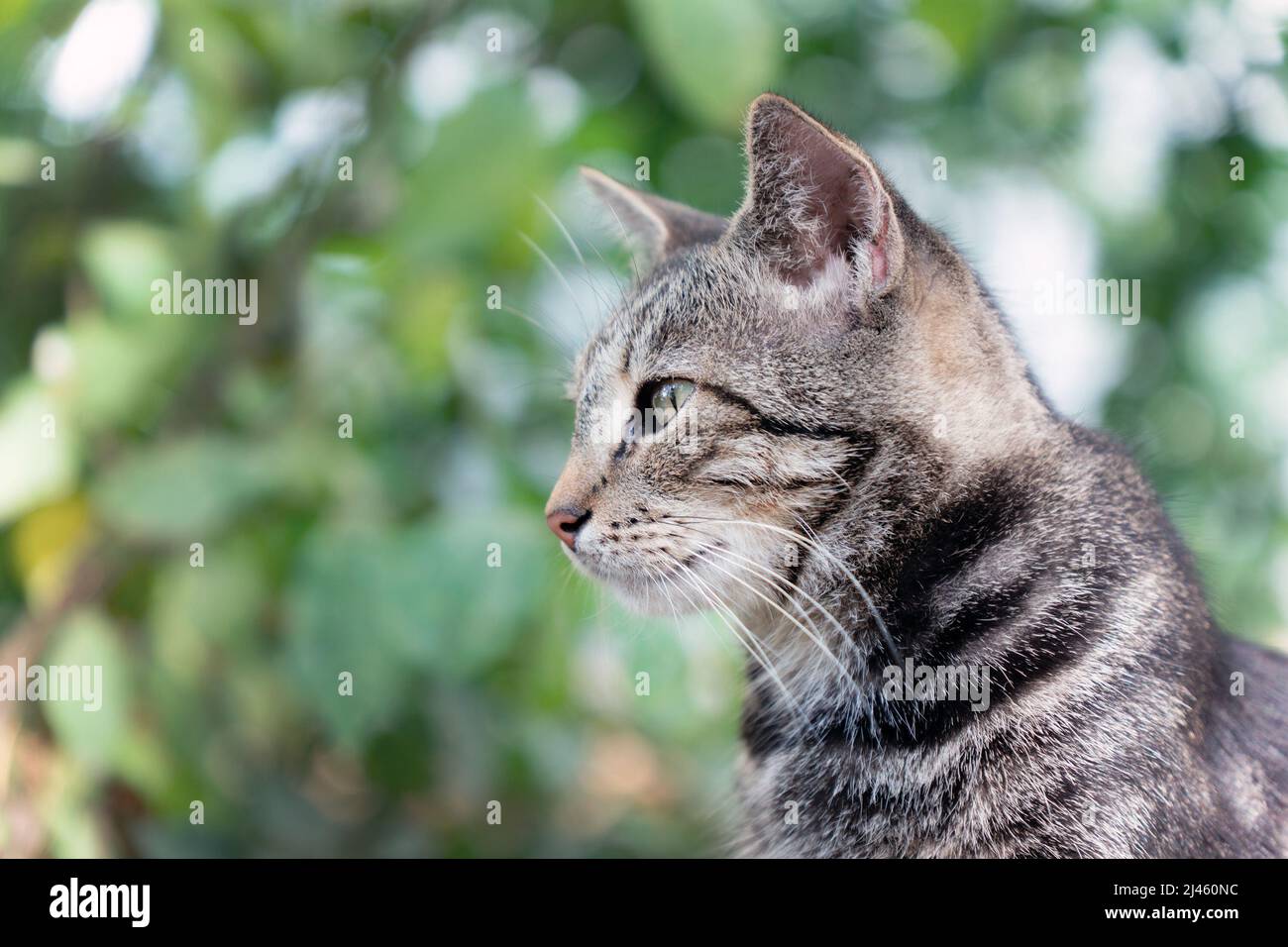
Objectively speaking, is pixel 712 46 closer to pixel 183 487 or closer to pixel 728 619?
pixel 728 619

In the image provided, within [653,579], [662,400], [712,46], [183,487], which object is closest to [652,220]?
[712,46]

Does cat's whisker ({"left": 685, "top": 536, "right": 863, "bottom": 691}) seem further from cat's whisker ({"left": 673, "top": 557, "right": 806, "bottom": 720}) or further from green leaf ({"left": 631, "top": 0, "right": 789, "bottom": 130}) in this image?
green leaf ({"left": 631, "top": 0, "right": 789, "bottom": 130})

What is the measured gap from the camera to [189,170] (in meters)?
1.87

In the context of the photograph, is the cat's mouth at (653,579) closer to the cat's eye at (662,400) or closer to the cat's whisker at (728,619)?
the cat's whisker at (728,619)

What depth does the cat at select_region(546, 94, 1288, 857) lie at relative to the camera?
0.91m

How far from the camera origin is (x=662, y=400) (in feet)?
3.46

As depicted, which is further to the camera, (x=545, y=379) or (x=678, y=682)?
(x=678, y=682)

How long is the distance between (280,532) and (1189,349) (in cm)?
183

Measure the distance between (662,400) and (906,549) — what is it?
0.27 meters

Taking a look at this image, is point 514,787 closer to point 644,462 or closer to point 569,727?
point 569,727

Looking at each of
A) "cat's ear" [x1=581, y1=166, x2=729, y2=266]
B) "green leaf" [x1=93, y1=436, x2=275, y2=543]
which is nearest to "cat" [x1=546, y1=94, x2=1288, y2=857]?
"cat's ear" [x1=581, y1=166, x2=729, y2=266]

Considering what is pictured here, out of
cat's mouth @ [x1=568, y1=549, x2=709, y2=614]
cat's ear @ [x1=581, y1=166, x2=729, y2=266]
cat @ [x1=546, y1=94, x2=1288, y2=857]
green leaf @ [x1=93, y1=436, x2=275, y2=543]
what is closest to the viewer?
cat @ [x1=546, y1=94, x2=1288, y2=857]

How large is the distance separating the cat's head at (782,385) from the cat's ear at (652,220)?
0.21 metres
